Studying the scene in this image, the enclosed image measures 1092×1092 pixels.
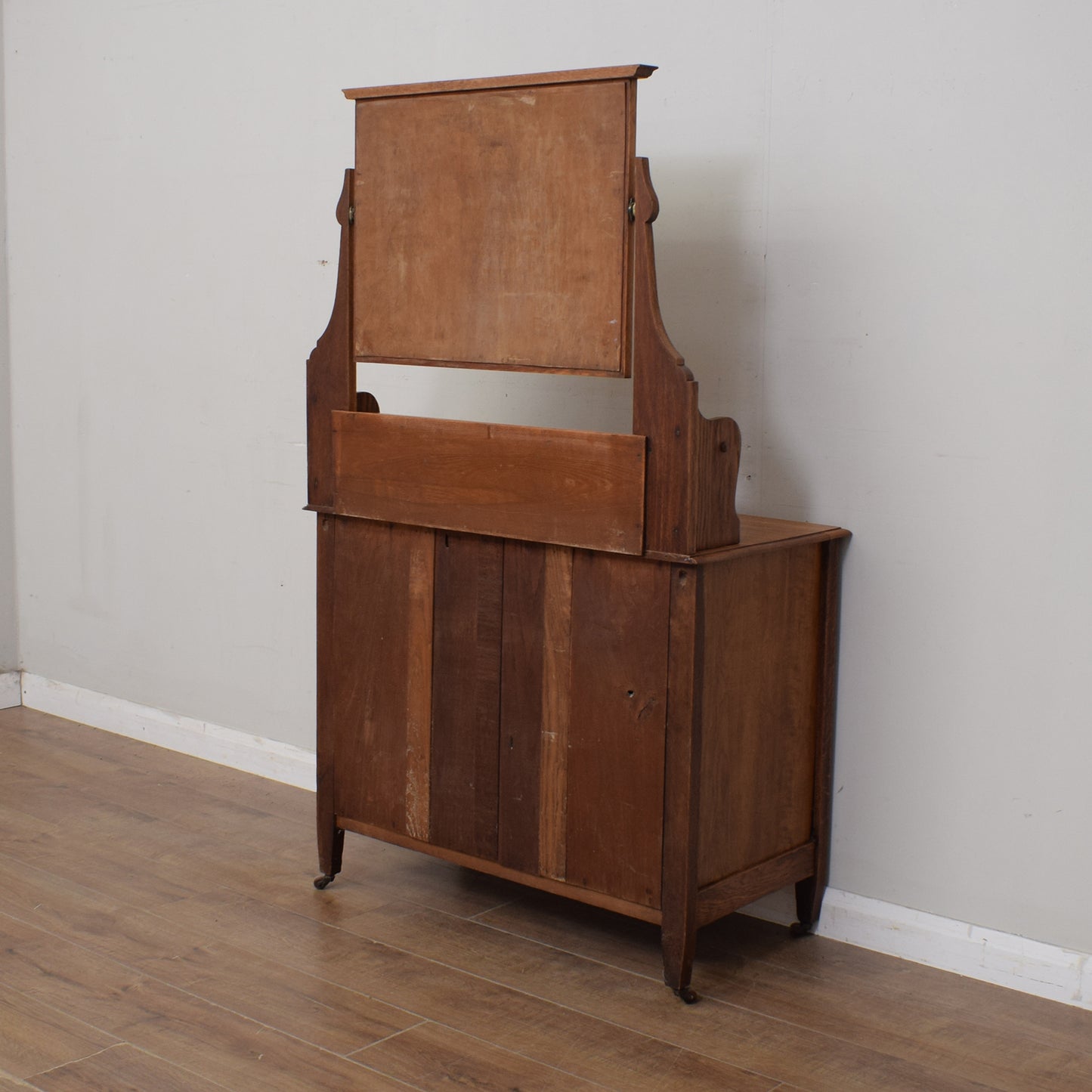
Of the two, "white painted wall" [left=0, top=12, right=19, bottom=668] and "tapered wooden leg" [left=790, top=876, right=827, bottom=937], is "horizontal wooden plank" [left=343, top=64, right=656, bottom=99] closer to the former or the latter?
"tapered wooden leg" [left=790, top=876, right=827, bottom=937]

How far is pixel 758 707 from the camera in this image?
2789 mm

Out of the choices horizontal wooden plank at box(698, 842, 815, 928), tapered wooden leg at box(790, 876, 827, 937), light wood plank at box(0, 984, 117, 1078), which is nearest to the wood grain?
horizontal wooden plank at box(698, 842, 815, 928)

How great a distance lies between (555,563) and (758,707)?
0.49 meters

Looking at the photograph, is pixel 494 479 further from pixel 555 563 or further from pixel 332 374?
pixel 332 374

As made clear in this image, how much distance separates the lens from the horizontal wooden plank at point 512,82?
8.22 feet

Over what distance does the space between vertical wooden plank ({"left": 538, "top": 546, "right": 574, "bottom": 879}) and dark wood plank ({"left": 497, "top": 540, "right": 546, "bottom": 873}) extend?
12 millimetres

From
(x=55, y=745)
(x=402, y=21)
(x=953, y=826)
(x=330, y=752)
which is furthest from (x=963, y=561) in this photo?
(x=55, y=745)

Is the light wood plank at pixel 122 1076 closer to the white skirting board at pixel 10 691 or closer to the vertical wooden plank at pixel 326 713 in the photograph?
the vertical wooden plank at pixel 326 713

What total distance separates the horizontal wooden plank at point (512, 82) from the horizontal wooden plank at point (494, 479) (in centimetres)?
63

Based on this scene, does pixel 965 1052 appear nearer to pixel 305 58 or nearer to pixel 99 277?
pixel 305 58

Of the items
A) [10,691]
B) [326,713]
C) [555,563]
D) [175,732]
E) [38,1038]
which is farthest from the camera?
[10,691]

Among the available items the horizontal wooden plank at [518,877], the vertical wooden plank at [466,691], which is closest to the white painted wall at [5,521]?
the horizontal wooden plank at [518,877]

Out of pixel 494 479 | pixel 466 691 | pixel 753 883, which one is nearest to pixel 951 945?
pixel 753 883

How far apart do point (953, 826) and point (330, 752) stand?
1.35 meters
